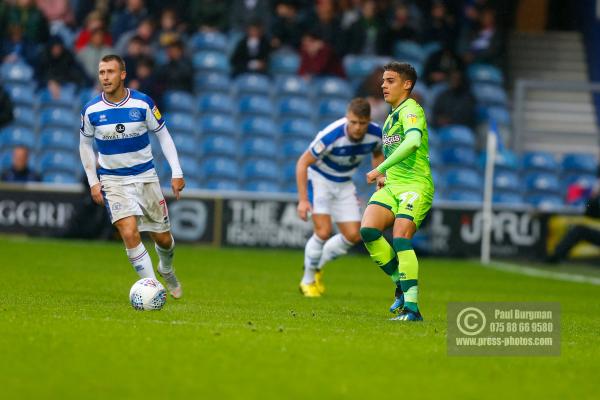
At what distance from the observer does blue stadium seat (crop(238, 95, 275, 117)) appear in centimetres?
2438

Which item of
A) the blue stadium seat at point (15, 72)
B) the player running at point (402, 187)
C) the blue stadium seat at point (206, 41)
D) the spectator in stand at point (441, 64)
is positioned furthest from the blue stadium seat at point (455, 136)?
the player running at point (402, 187)

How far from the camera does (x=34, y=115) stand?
24.2 metres

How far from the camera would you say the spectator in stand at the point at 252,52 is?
23.9 meters

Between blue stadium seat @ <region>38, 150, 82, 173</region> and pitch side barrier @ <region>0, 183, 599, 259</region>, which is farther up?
blue stadium seat @ <region>38, 150, 82, 173</region>

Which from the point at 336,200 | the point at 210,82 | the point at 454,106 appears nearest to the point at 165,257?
the point at 336,200

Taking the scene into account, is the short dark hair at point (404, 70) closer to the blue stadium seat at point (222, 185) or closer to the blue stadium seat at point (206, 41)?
the blue stadium seat at point (222, 185)

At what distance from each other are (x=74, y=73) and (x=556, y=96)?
10.8 meters

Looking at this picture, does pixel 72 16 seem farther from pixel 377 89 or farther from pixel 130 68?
pixel 377 89

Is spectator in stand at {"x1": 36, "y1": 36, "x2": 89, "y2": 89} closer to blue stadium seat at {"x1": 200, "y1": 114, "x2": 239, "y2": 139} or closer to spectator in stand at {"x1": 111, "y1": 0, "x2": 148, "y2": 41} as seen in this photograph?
spectator in stand at {"x1": 111, "y1": 0, "x2": 148, "y2": 41}

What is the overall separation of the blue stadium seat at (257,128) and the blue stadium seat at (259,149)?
0.52ft

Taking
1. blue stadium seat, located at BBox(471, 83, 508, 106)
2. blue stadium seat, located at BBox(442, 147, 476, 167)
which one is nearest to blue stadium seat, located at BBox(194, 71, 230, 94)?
blue stadium seat, located at BBox(442, 147, 476, 167)

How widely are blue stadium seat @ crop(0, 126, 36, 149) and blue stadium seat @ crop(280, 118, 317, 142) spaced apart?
195 inches

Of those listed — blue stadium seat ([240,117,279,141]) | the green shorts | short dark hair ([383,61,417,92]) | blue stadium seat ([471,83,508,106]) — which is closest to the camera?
the green shorts

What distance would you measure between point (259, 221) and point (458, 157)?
456 centimetres
